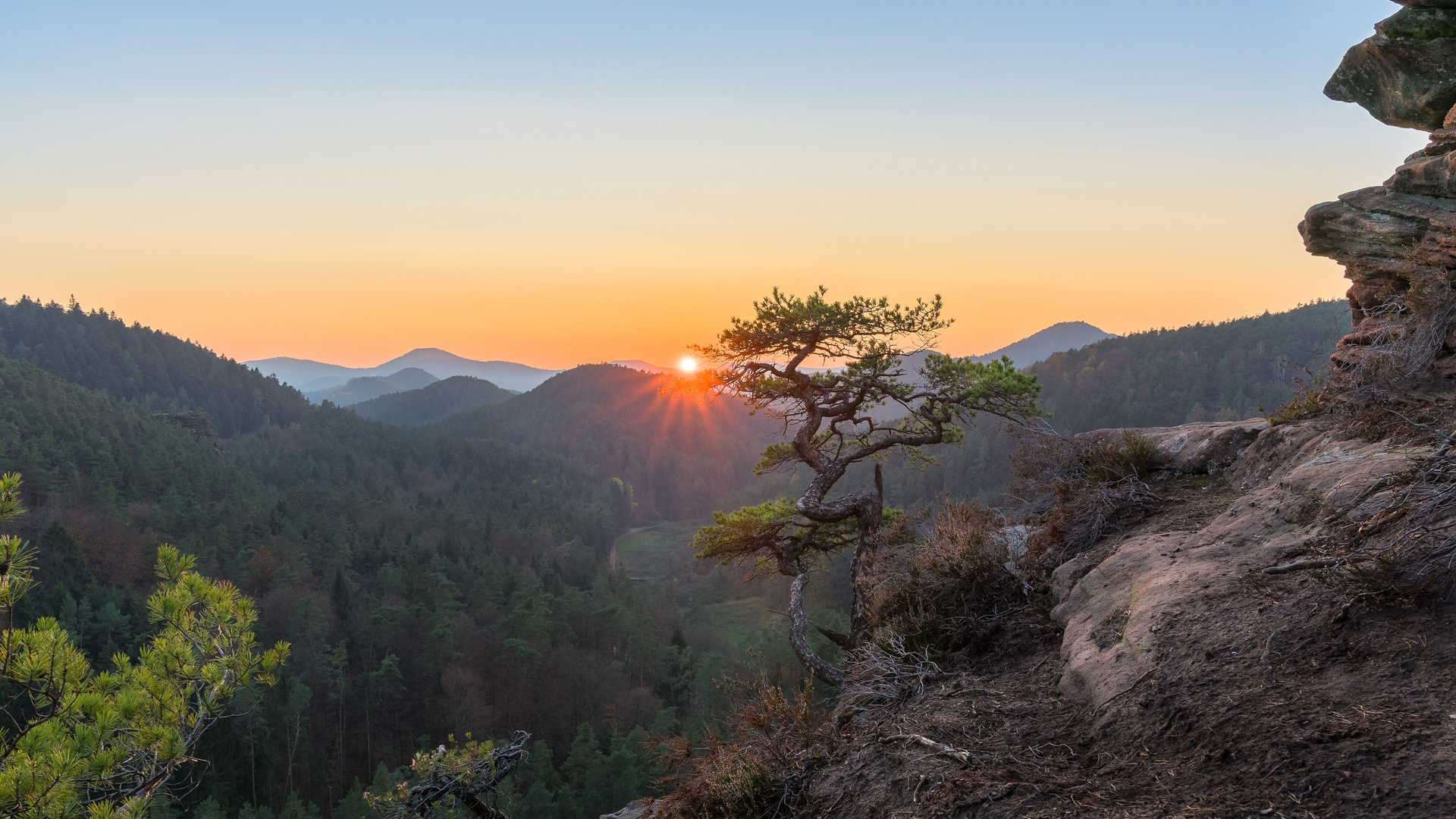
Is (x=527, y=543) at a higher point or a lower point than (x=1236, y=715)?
lower

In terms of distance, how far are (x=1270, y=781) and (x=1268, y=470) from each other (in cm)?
638

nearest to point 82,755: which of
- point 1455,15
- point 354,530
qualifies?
point 1455,15

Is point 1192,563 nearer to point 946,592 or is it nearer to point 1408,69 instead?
point 946,592

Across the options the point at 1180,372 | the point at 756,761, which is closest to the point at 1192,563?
the point at 756,761

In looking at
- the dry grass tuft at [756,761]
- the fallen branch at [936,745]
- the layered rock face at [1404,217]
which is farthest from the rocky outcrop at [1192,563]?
the dry grass tuft at [756,761]

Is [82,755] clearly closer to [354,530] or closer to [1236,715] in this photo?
[1236,715]

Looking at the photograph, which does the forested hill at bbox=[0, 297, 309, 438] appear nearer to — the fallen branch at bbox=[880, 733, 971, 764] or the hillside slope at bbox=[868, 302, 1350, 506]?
the hillside slope at bbox=[868, 302, 1350, 506]

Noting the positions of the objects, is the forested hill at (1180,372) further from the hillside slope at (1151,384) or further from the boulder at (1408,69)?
the boulder at (1408,69)

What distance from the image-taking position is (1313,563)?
17.3 feet

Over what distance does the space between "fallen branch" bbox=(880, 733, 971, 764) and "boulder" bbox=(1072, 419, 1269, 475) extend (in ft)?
23.4

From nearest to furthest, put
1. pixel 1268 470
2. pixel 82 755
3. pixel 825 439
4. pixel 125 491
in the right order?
pixel 82 755 < pixel 1268 470 < pixel 825 439 < pixel 125 491

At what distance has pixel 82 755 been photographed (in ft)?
23.3

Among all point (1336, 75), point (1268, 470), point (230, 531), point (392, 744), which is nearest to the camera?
point (1268, 470)

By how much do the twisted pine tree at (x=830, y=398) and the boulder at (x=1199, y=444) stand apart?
1.41m
